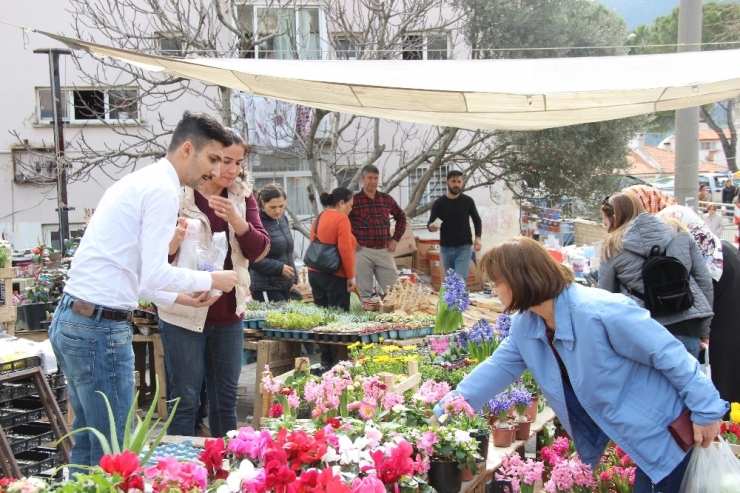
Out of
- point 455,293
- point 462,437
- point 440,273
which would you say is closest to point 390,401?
point 462,437

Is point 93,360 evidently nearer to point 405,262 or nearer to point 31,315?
point 31,315

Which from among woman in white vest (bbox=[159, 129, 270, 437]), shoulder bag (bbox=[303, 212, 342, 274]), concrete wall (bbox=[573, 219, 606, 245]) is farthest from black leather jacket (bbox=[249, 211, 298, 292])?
concrete wall (bbox=[573, 219, 606, 245])

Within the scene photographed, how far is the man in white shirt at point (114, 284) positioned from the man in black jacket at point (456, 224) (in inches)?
272

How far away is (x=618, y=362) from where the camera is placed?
280 centimetres

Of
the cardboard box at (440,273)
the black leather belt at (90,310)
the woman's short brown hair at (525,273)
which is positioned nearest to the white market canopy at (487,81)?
the black leather belt at (90,310)

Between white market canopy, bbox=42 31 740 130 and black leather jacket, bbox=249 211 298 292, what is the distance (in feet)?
4.83

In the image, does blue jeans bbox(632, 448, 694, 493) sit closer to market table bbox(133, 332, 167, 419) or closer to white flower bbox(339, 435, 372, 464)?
white flower bbox(339, 435, 372, 464)

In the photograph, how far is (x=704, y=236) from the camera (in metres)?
5.08

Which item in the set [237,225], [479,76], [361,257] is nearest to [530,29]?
[361,257]

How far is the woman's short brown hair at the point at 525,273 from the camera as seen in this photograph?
283cm

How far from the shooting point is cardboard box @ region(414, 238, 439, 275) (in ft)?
39.3

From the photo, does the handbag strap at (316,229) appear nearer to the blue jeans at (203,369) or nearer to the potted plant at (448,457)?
the blue jeans at (203,369)

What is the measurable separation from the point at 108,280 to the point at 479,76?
10.8ft

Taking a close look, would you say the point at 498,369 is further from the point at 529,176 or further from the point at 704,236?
the point at 529,176
